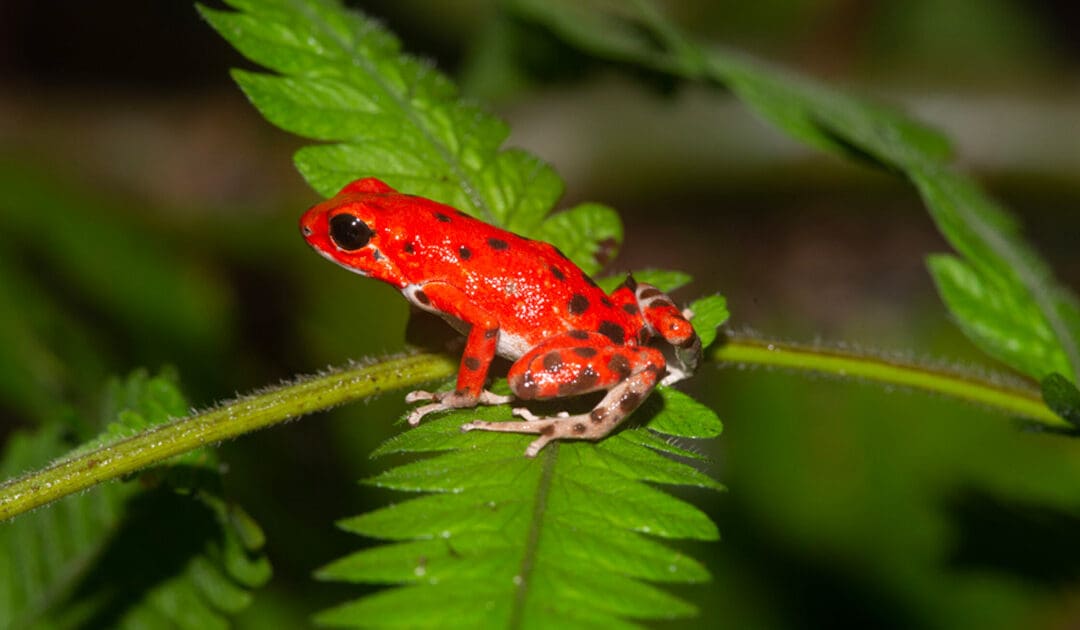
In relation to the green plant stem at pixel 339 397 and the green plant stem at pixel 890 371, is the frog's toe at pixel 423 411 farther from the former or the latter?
the green plant stem at pixel 890 371

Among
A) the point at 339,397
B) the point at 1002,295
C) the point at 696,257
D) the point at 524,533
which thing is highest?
the point at 696,257

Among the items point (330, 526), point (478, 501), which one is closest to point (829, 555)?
point (330, 526)

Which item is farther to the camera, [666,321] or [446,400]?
[666,321]

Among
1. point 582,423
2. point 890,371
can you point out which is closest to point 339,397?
point 582,423

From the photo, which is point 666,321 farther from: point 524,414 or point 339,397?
point 339,397

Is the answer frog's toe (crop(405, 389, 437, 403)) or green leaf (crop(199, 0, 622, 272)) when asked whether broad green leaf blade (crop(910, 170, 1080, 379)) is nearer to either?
green leaf (crop(199, 0, 622, 272))

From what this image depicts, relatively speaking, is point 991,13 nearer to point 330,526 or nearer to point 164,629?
point 330,526
